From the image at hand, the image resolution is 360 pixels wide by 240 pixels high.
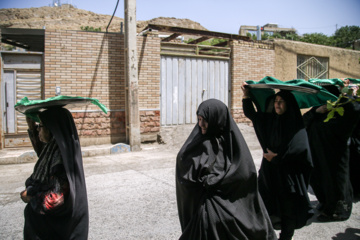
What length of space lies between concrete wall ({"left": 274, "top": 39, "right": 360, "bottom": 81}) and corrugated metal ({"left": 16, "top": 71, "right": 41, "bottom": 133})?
8.16 metres

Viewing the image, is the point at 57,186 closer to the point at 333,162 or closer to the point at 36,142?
the point at 36,142

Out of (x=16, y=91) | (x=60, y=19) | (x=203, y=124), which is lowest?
(x=203, y=124)

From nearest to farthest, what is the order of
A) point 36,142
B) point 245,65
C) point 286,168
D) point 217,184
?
point 217,184 < point 36,142 < point 286,168 < point 245,65

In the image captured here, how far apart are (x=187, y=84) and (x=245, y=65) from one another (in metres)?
2.39

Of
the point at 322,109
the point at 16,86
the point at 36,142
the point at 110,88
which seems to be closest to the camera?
the point at 36,142

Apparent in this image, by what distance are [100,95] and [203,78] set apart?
3459 millimetres

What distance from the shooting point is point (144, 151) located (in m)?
8.70

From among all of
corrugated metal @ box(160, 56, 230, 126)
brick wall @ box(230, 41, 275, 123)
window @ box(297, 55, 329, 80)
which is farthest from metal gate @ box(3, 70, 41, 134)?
window @ box(297, 55, 329, 80)

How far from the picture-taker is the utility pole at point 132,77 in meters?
8.47

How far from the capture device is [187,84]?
32.7 feet

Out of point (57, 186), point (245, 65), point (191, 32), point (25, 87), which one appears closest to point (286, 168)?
point (57, 186)

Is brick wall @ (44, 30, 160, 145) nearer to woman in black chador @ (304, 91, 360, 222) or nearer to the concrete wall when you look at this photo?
the concrete wall

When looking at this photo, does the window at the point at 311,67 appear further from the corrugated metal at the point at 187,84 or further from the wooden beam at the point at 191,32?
the corrugated metal at the point at 187,84

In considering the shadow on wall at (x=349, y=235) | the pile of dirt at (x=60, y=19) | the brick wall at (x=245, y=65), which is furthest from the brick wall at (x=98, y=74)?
the pile of dirt at (x=60, y=19)
